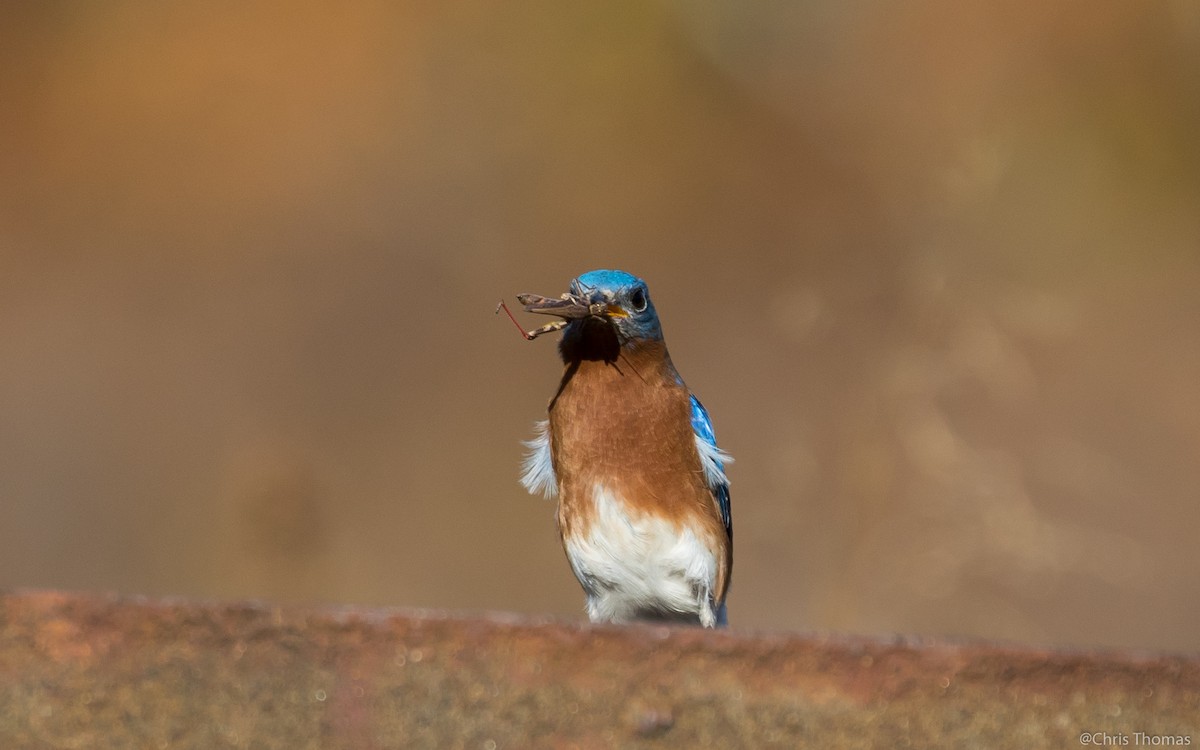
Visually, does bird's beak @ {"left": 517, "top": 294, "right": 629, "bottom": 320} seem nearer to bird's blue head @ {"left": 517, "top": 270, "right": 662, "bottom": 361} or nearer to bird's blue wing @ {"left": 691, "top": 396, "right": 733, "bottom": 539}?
bird's blue head @ {"left": 517, "top": 270, "right": 662, "bottom": 361}

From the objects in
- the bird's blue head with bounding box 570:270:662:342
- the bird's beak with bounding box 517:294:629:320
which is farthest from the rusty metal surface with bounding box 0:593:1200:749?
the bird's blue head with bounding box 570:270:662:342

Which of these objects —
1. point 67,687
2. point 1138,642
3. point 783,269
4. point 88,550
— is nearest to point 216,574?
point 88,550

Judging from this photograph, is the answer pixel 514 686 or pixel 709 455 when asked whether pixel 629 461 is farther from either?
pixel 514 686

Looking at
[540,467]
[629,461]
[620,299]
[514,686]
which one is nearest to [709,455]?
[629,461]

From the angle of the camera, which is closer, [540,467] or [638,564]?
[638,564]

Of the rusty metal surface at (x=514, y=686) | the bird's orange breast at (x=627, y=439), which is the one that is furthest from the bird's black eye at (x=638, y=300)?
the rusty metal surface at (x=514, y=686)

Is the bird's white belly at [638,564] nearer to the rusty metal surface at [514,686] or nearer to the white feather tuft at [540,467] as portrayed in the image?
the white feather tuft at [540,467]
